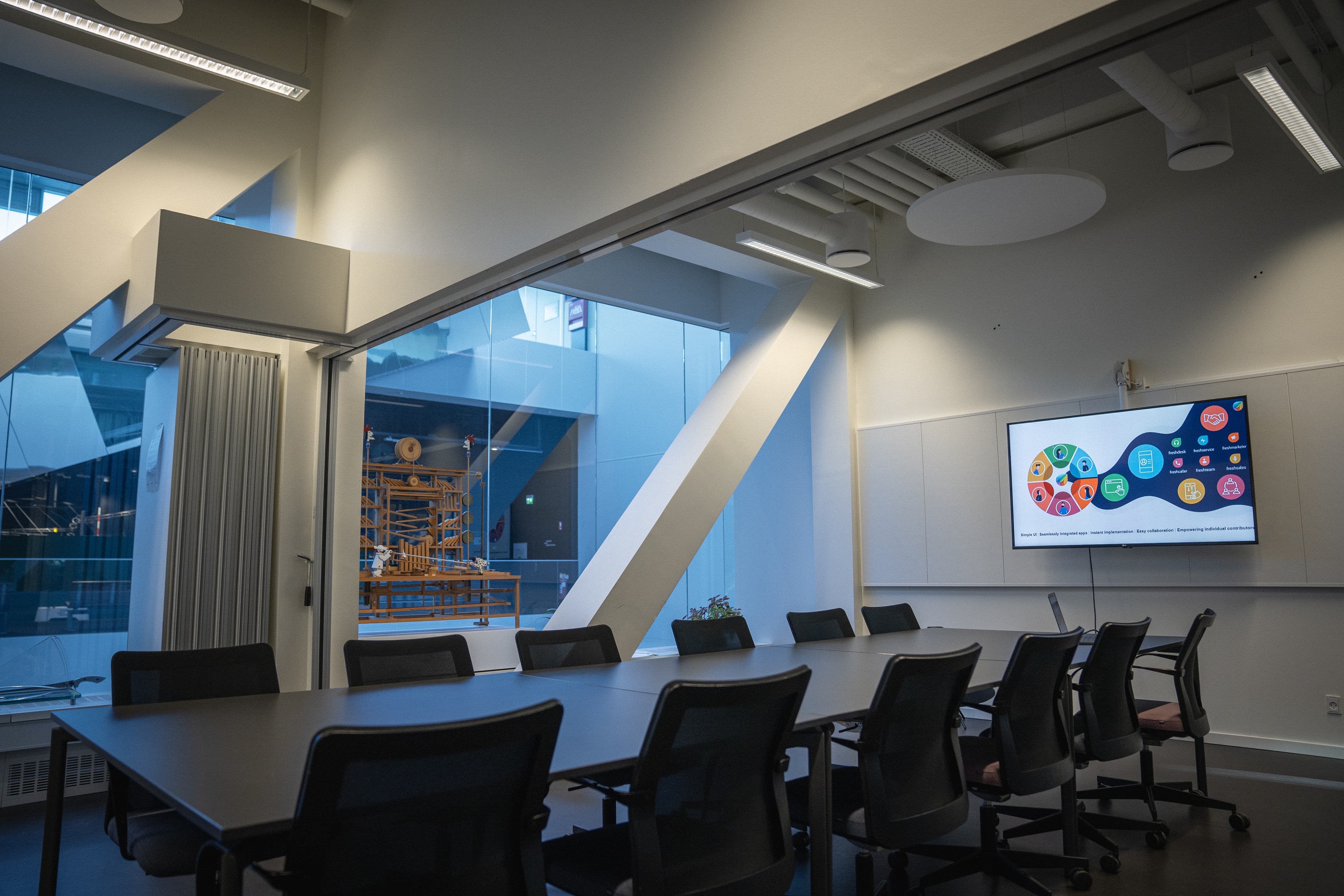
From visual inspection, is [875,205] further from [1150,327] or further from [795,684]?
[795,684]

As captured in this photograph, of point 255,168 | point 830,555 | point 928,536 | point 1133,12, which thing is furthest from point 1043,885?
point 255,168

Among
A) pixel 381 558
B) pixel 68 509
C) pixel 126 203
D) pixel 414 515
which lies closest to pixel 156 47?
pixel 126 203

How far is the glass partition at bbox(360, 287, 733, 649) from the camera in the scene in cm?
703

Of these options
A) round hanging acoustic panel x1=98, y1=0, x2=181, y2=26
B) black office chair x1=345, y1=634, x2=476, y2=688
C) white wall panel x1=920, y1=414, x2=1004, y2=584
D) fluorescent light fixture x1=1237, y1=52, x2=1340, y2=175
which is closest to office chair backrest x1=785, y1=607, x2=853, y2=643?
black office chair x1=345, y1=634, x2=476, y2=688

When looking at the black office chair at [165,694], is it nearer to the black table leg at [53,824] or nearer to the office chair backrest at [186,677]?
the office chair backrest at [186,677]

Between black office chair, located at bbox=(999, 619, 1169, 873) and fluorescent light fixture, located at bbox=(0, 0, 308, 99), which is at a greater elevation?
fluorescent light fixture, located at bbox=(0, 0, 308, 99)

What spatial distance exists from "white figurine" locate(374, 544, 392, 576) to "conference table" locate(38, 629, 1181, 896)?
311cm

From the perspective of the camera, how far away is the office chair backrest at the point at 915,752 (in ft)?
8.72

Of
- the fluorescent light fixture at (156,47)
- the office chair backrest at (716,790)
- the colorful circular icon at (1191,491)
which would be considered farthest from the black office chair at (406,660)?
the colorful circular icon at (1191,491)

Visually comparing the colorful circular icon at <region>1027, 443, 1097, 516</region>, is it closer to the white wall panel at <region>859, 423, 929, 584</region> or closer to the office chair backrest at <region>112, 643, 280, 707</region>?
the white wall panel at <region>859, 423, 929, 584</region>

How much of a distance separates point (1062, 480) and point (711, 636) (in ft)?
11.0

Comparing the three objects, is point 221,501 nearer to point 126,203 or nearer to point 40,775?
point 40,775

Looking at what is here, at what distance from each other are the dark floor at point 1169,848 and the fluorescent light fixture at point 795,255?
378 centimetres

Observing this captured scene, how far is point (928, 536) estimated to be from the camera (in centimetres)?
741
